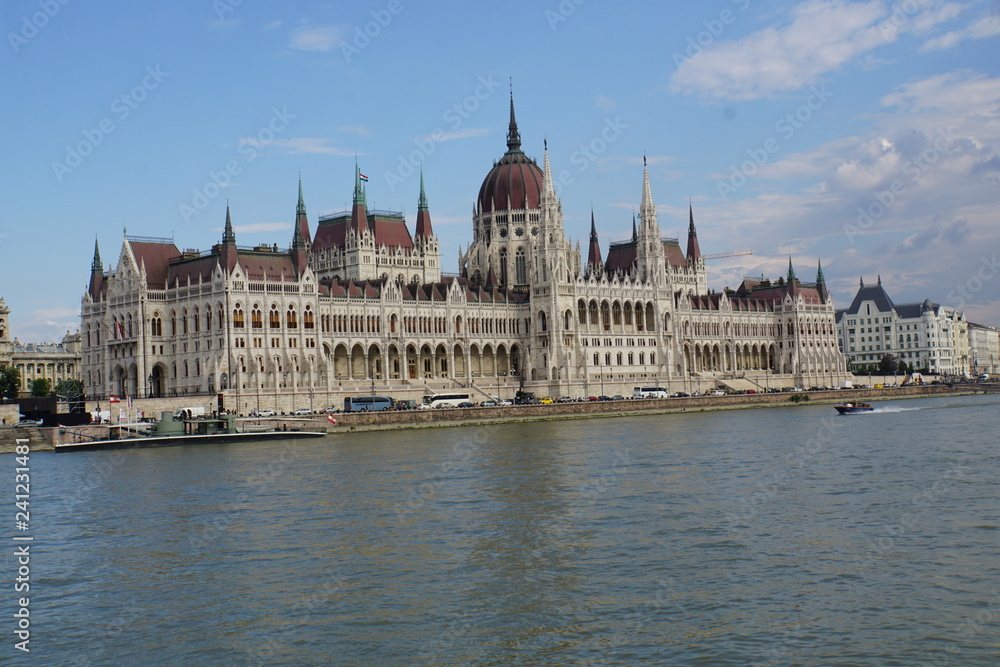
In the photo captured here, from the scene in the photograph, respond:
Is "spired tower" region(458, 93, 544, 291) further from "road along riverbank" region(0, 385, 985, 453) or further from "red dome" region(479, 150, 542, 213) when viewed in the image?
"road along riverbank" region(0, 385, 985, 453)

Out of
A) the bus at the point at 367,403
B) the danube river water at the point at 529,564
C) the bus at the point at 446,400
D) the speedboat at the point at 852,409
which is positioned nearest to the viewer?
the danube river water at the point at 529,564

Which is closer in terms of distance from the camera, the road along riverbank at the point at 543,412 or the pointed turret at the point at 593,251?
the road along riverbank at the point at 543,412

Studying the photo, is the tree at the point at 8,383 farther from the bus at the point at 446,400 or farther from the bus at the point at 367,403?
the bus at the point at 446,400

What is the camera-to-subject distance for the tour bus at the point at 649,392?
129 m

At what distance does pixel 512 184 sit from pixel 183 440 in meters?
Result: 74.4

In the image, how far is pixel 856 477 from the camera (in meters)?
46.8

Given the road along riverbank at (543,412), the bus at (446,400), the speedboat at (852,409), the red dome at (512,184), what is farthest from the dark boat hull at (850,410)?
the red dome at (512,184)

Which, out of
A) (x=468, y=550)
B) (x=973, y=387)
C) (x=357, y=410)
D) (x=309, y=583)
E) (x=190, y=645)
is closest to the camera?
(x=190, y=645)

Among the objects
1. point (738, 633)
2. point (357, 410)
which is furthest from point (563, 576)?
point (357, 410)

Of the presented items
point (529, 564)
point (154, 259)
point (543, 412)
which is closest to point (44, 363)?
point (154, 259)

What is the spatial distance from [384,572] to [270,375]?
78231 millimetres

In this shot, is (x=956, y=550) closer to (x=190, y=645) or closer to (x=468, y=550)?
(x=468, y=550)

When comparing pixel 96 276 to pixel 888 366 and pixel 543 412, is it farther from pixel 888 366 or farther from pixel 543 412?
pixel 888 366

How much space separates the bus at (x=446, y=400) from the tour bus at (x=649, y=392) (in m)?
22.7
